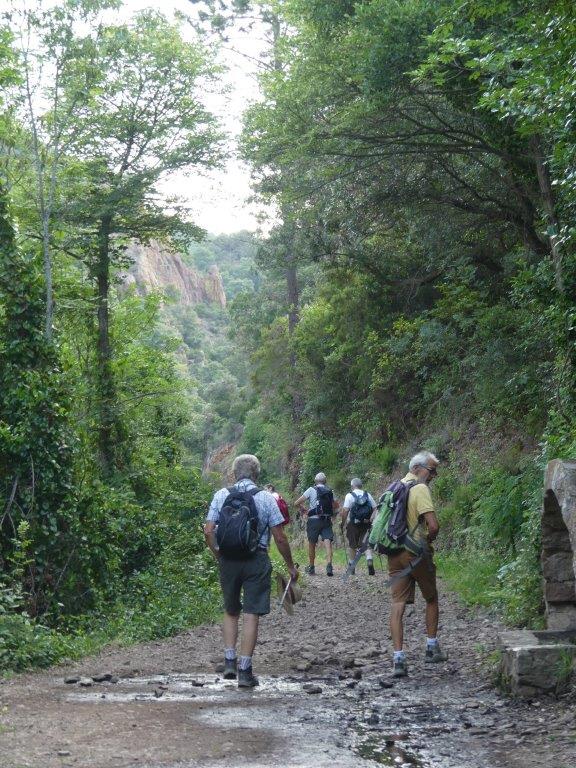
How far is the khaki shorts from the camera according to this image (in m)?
8.21

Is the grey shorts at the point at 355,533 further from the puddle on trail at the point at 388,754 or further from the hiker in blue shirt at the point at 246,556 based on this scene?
the puddle on trail at the point at 388,754

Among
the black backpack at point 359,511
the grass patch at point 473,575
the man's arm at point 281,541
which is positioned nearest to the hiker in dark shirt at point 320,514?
the black backpack at point 359,511

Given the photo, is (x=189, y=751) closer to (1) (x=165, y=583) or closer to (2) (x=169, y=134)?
(1) (x=165, y=583)

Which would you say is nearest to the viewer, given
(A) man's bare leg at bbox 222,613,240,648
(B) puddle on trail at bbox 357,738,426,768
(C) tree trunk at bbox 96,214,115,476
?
(B) puddle on trail at bbox 357,738,426,768

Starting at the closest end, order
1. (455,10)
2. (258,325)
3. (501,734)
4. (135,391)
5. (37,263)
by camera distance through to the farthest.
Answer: (501,734) < (455,10) < (37,263) < (135,391) < (258,325)

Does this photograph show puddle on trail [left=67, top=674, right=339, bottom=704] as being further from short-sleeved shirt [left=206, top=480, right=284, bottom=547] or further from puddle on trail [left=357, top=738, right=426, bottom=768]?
puddle on trail [left=357, top=738, right=426, bottom=768]

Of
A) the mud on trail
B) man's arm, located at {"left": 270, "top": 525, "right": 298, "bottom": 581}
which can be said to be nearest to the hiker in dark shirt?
the mud on trail

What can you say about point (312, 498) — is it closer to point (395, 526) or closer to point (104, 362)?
point (104, 362)

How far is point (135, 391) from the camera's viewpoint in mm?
23703

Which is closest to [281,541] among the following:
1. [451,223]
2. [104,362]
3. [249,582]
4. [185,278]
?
[249,582]

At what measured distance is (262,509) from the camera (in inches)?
304

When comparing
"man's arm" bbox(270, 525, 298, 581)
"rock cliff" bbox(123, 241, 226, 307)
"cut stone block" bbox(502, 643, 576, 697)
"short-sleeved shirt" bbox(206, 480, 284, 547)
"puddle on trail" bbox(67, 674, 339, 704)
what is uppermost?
"rock cliff" bbox(123, 241, 226, 307)

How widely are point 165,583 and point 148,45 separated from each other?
36.2ft

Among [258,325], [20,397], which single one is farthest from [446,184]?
[258,325]
